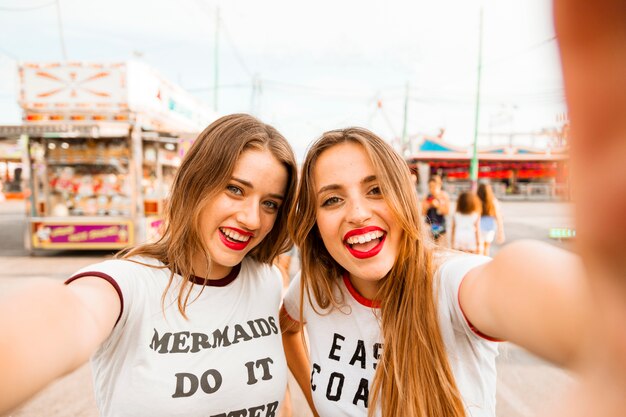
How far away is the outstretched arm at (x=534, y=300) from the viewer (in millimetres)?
381

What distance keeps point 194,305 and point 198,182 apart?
0.51 m

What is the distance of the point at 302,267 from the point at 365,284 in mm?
335

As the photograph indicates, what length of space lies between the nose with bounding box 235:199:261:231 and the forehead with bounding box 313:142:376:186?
11.2 inches

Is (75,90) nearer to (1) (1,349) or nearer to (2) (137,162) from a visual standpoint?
(2) (137,162)

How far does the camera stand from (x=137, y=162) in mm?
8766

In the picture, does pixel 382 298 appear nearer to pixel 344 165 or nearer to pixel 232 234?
pixel 344 165

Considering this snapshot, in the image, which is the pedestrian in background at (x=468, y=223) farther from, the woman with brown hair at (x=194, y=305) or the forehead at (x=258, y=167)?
the forehead at (x=258, y=167)

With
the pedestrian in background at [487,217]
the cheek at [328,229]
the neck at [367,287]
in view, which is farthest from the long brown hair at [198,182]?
the pedestrian in background at [487,217]

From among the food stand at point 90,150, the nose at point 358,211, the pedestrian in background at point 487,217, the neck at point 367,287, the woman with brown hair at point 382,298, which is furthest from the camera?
the food stand at point 90,150

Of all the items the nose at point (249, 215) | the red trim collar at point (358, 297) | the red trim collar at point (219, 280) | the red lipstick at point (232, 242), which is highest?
the nose at point (249, 215)

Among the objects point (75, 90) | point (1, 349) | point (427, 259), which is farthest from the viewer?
point (75, 90)

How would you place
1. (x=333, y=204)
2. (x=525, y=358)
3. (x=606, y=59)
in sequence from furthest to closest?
(x=525, y=358) < (x=333, y=204) < (x=606, y=59)

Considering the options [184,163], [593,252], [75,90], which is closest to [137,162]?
[75,90]

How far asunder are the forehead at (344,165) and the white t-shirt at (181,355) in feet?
2.12
